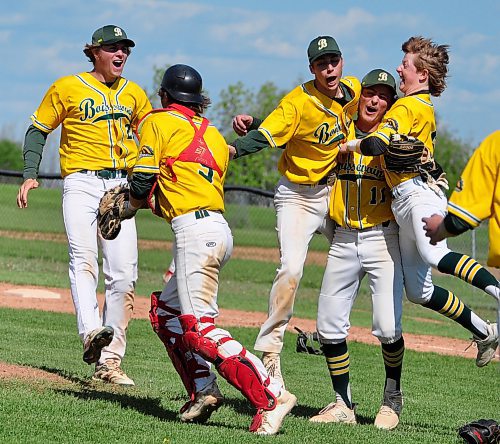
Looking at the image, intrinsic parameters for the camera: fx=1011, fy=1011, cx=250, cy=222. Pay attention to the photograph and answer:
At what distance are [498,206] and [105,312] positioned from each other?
3.83 m

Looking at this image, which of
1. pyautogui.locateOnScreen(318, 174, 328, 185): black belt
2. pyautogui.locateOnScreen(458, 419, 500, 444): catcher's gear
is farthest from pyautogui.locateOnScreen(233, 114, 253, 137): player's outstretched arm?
pyautogui.locateOnScreen(458, 419, 500, 444): catcher's gear

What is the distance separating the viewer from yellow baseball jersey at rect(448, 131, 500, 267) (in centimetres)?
504

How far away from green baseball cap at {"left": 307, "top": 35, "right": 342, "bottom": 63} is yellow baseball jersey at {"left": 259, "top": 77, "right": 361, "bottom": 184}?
0.25m

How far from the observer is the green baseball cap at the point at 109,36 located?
25.4ft

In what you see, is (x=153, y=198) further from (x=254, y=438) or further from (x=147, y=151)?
(x=254, y=438)

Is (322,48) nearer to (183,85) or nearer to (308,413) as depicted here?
(183,85)

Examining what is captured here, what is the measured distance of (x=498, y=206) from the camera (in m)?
5.06

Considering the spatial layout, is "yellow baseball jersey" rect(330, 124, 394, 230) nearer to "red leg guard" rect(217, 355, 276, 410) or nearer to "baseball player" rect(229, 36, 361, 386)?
"baseball player" rect(229, 36, 361, 386)

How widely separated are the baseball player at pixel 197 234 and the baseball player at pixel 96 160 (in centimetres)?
149

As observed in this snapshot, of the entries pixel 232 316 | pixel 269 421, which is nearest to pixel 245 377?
pixel 269 421

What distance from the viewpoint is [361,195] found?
6789 mm

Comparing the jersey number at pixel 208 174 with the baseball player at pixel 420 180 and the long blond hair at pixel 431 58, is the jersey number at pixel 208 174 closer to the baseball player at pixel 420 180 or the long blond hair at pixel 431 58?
the baseball player at pixel 420 180

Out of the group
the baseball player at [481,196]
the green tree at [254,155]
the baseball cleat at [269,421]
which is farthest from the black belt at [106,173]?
the green tree at [254,155]

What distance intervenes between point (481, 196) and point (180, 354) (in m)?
2.27
